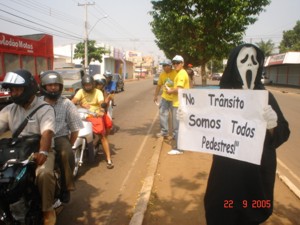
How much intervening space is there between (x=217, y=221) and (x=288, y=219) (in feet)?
5.75

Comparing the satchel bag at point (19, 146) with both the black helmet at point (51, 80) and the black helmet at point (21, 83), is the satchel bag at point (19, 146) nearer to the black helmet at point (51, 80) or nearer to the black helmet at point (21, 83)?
the black helmet at point (21, 83)

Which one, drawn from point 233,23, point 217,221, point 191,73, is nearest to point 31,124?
point 217,221

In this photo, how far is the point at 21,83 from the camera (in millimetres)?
3139

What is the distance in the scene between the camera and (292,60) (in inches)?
1462

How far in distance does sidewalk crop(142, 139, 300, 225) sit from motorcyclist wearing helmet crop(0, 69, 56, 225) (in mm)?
1166

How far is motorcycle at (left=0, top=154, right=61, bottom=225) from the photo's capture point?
2818 millimetres

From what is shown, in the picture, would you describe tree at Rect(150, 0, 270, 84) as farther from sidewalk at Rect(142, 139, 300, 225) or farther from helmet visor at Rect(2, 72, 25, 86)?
helmet visor at Rect(2, 72, 25, 86)

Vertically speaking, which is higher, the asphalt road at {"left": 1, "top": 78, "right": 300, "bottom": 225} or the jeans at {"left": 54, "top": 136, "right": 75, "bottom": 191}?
the jeans at {"left": 54, "top": 136, "right": 75, "bottom": 191}

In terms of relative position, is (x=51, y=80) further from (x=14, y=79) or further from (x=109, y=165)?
(x=109, y=165)

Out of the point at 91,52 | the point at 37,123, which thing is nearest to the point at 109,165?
the point at 37,123

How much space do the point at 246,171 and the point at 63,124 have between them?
8.65ft
